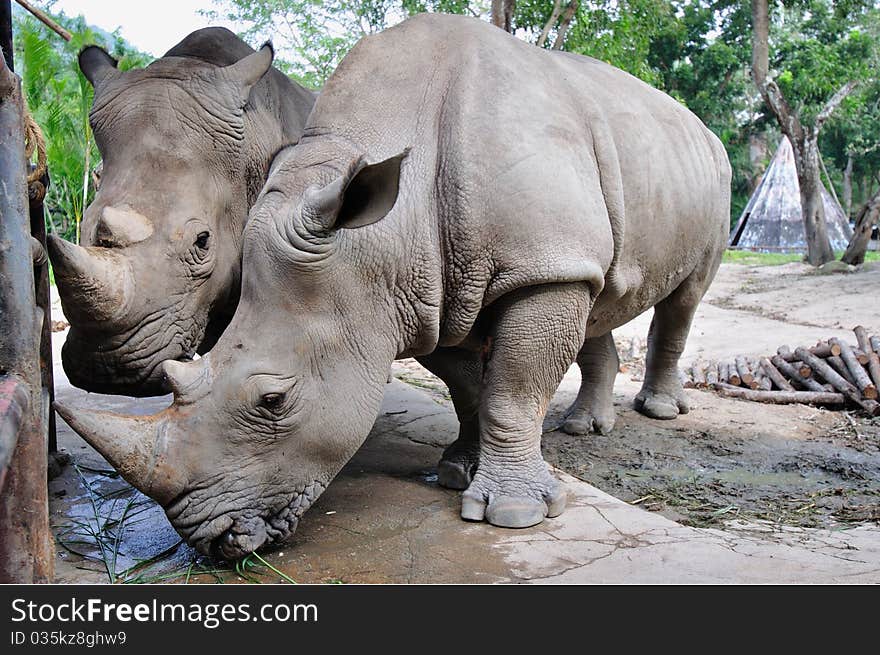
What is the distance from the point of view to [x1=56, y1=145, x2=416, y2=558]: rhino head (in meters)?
3.05

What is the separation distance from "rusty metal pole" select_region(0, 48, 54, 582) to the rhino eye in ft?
2.94

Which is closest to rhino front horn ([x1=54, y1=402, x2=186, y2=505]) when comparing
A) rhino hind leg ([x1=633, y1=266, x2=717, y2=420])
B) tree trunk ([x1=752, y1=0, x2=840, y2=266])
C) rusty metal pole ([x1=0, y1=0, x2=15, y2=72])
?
rusty metal pole ([x1=0, y1=0, x2=15, y2=72])

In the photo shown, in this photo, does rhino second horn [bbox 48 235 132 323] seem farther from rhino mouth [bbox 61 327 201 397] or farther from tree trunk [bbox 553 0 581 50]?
tree trunk [bbox 553 0 581 50]

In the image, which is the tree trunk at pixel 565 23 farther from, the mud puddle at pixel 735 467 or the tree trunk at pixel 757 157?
the tree trunk at pixel 757 157

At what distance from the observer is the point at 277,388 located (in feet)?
10.2

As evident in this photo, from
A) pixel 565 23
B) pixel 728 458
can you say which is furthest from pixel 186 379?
A: pixel 565 23

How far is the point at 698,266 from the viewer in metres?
5.64

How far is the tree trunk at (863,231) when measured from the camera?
16016mm

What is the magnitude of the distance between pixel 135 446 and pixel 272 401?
1.53ft

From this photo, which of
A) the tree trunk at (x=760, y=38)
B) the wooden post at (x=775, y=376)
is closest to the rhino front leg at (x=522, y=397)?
the wooden post at (x=775, y=376)
